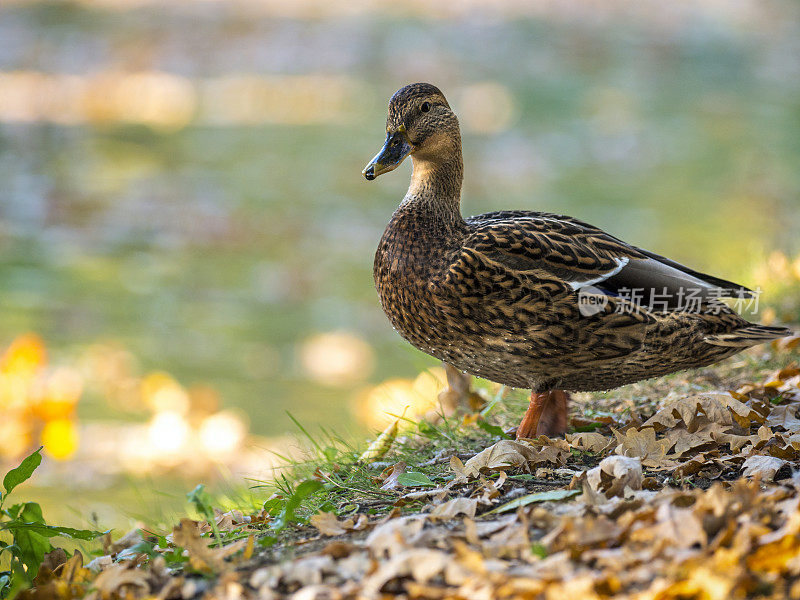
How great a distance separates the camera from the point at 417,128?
11.4 ft

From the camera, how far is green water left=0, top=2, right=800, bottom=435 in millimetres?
7578

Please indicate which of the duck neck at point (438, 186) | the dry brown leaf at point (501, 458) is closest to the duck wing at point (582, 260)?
the duck neck at point (438, 186)

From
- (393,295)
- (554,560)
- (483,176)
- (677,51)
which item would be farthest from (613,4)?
(554,560)

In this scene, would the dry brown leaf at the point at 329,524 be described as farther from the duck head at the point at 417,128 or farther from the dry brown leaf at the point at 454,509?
the duck head at the point at 417,128

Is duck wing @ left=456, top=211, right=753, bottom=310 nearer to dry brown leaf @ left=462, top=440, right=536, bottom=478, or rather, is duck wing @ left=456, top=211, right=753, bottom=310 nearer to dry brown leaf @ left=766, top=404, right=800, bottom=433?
dry brown leaf @ left=766, top=404, right=800, bottom=433

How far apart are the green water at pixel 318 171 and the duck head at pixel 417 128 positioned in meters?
1.55

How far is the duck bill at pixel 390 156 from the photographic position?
3.36 metres

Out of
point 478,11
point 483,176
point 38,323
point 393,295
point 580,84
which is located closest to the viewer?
point 393,295

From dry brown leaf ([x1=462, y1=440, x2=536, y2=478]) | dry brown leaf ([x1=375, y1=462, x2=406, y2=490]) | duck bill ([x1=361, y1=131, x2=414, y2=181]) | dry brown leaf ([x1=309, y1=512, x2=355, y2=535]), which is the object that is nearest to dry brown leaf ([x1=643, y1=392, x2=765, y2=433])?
dry brown leaf ([x1=462, y1=440, x2=536, y2=478])

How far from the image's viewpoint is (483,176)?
11180 mm

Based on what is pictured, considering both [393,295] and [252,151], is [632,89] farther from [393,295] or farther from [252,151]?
[393,295]

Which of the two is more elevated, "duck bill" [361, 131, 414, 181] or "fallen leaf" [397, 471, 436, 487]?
"duck bill" [361, 131, 414, 181]

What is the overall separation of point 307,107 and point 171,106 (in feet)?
6.85

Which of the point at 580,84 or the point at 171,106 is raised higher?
the point at 580,84
